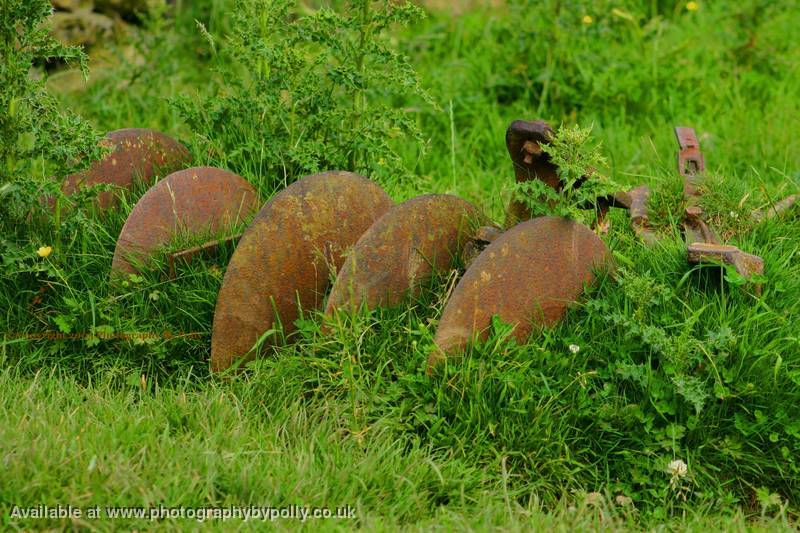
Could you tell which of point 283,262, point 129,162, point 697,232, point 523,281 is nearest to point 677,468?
point 523,281

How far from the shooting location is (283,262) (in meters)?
3.49

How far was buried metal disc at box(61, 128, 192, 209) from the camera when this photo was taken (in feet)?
13.3

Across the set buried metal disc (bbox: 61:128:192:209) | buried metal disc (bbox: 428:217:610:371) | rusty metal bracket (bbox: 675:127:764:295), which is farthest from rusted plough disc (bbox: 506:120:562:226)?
buried metal disc (bbox: 61:128:192:209)

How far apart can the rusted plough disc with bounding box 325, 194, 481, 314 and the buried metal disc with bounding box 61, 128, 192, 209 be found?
123 centimetres

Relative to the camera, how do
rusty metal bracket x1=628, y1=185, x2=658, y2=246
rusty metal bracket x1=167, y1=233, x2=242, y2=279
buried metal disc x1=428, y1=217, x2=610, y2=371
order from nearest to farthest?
buried metal disc x1=428, y1=217, x2=610, y2=371 < rusty metal bracket x1=167, y1=233, x2=242, y2=279 < rusty metal bracket x1=628, y1=185, x2=658, y2=246

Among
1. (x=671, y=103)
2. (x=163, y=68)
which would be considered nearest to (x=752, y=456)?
(x=671, y=103)

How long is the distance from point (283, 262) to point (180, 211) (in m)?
0.52

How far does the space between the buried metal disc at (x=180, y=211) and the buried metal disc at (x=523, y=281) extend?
3.52 ft

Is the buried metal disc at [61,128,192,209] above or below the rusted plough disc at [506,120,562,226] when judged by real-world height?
below

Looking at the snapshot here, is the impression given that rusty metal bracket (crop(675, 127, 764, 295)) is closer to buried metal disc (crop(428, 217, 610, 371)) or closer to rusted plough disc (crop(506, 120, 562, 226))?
buried metal disc (crop(428, 217, 610, 371))

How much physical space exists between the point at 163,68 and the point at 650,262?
138 inches

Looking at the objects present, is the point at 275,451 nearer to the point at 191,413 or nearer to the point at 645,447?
the point at 191,413

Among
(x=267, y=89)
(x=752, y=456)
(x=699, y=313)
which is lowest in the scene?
(x=752, y=456)

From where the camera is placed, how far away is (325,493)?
9.36 ft
